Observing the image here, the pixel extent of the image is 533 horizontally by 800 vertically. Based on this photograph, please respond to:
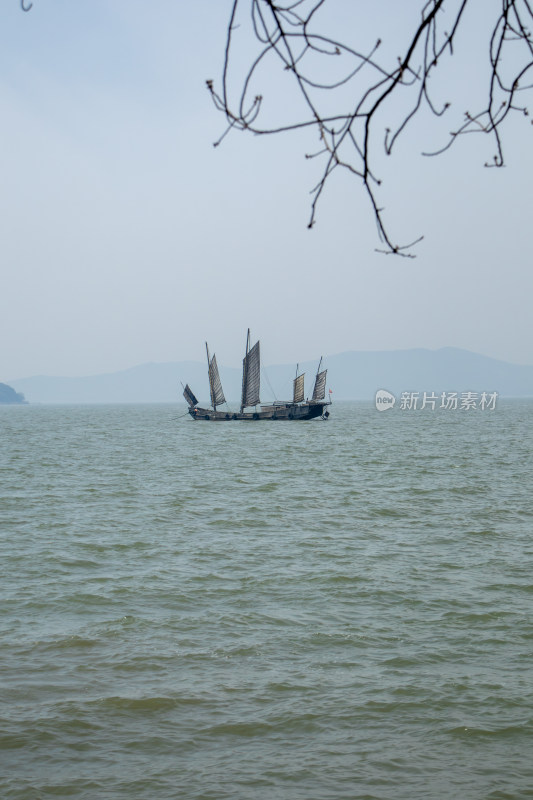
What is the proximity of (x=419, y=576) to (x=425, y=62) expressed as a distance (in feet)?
35.6

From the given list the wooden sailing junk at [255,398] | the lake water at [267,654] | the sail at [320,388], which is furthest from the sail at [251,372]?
the lake water at [267,654]

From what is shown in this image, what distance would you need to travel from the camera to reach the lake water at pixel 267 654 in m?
5.85

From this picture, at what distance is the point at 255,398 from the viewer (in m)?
77.9

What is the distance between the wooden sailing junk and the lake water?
5607 centimetres

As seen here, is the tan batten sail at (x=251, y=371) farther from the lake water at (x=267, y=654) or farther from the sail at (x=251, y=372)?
the lake water at (x=267, y=654)

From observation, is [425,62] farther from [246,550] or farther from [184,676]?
[246,550]

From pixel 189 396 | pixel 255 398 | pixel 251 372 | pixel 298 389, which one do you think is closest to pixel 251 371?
Result: pixel 251 372

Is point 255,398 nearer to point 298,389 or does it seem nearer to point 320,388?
point 298,389

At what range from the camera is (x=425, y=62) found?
1892 mm

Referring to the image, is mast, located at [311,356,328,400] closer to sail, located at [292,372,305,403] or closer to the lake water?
sail, located at [292,372,305,403]

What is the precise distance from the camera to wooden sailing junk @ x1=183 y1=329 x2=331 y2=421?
75438 millimetres

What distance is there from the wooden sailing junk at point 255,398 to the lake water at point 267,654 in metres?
56.1

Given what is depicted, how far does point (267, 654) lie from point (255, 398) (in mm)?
69611

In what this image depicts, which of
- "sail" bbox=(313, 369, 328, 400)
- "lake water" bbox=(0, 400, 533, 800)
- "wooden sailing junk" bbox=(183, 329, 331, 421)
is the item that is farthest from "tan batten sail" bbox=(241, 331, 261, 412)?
"lake water" bbox=(0, 400, 533, 800)
